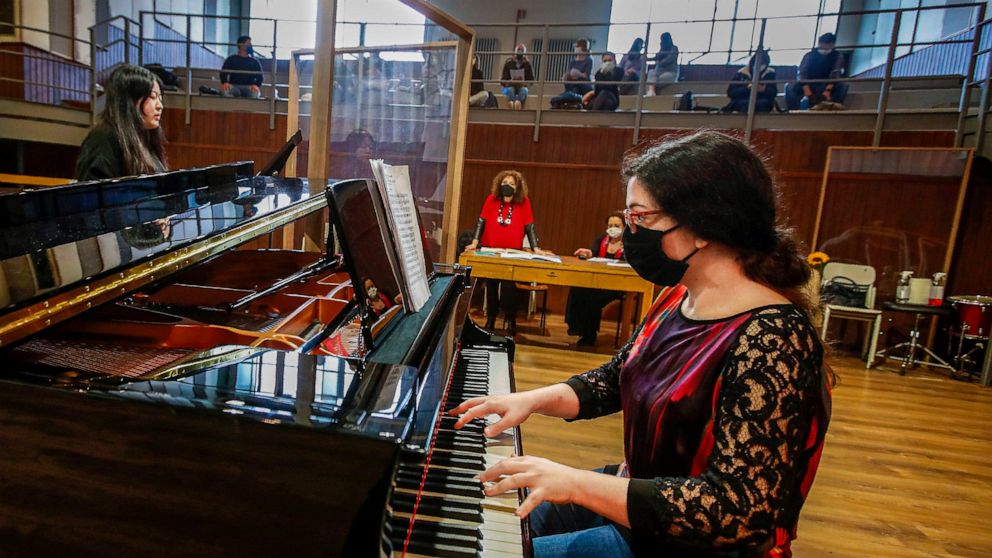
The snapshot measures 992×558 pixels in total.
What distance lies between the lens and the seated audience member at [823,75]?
253 inches

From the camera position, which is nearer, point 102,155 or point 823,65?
point 102,155

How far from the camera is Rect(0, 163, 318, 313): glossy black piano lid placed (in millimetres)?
1021

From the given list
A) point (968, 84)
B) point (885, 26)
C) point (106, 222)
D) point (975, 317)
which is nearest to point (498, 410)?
point (106, 222)

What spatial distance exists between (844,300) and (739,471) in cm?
558

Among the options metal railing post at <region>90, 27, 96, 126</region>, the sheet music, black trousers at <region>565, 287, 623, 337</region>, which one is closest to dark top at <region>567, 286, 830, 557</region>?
the sheet music

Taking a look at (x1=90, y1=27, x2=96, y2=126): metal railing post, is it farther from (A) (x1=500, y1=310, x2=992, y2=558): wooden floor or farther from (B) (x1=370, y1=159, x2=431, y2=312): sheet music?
(B) (x1=370, y1=159, x2=431, y2=312): sheet music

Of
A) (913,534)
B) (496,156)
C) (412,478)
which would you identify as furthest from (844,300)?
(412,478)

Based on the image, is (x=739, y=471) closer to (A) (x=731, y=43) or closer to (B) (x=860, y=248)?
(B) (x=860, y=248)

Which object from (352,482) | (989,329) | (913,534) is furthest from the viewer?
(989,329)

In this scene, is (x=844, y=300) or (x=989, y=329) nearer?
(x=989, y=329)

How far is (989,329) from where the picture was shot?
16.7ft

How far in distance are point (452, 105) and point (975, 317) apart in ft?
17.0

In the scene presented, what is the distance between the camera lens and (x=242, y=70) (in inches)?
313

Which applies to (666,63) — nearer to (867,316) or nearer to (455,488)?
(867,316)
